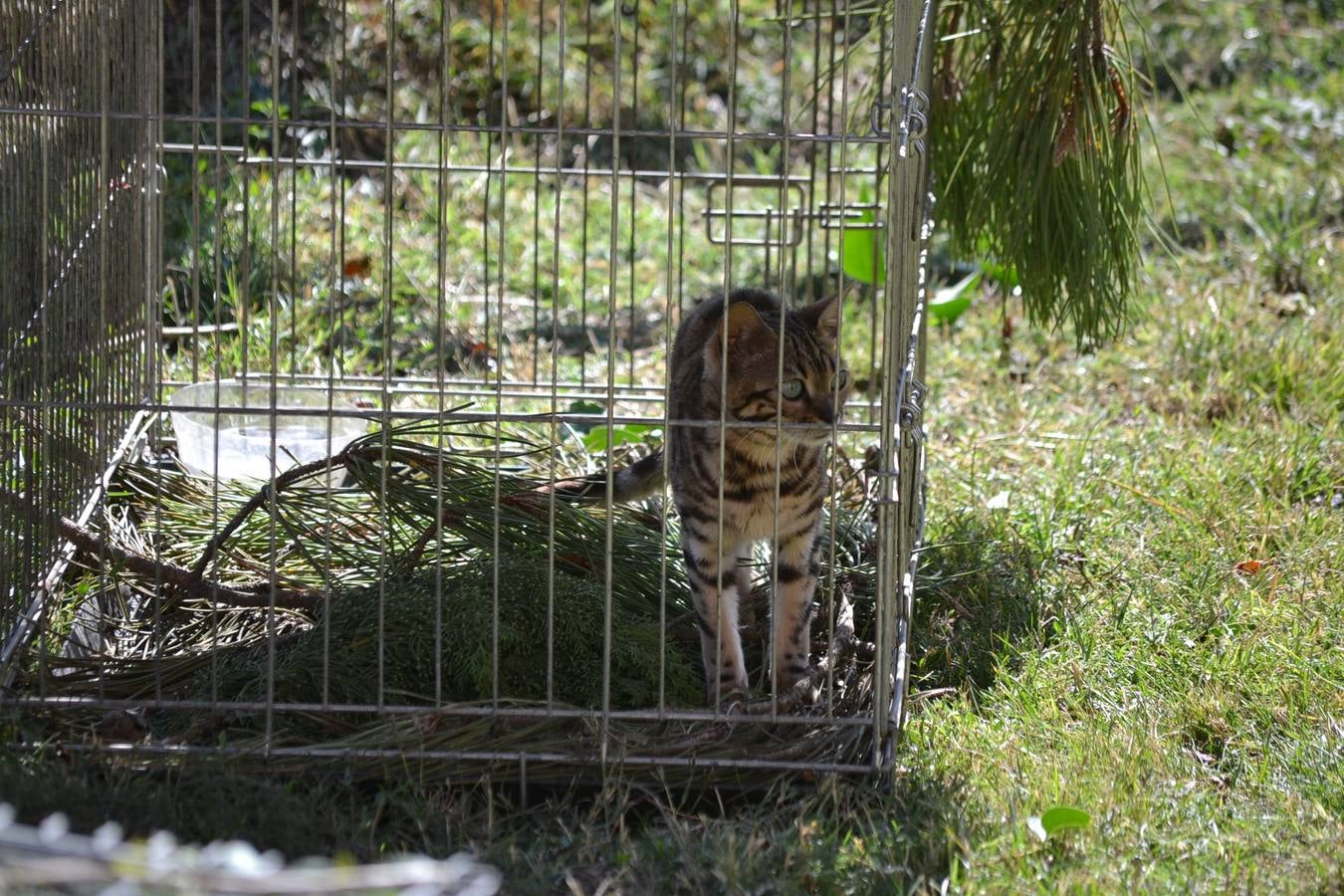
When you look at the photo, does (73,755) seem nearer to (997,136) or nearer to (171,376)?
(171,376)

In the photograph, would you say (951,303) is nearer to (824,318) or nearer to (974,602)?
(974,602)

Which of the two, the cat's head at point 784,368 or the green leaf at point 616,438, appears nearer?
the cat's head at point 784,368

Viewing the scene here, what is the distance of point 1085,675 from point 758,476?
828mm

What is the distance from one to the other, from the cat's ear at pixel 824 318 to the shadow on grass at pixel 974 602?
74cm

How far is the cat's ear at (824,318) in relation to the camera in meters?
3.15

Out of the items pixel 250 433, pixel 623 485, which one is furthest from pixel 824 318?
pixel 250 433

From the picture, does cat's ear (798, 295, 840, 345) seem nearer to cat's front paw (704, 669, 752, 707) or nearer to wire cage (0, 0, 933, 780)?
wire cage (0, 0, 933, 780)

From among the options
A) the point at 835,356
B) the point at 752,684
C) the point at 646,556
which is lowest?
the point at 752,684

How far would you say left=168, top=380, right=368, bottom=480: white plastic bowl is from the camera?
392cm

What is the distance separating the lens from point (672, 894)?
2.33 metres

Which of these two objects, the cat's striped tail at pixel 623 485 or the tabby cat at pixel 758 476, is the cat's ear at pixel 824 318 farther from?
the cat's striped tail at pixel 623 485

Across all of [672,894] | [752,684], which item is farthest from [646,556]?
[672,894]

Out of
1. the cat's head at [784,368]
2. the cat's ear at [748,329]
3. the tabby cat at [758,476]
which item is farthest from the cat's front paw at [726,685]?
the cat's ear at [748,329]

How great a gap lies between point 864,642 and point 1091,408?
6.72 feet
